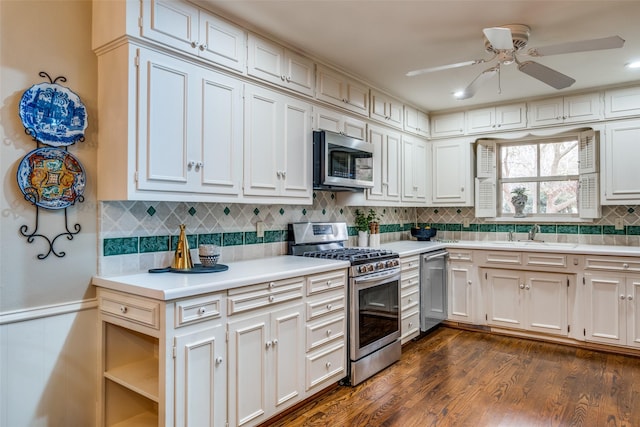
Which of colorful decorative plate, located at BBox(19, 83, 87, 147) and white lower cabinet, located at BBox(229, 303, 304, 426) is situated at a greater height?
colorful decorative plate, located at BBox(19, 83, 87, 147)

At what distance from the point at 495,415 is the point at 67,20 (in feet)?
10.9

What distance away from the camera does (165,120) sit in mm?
2150

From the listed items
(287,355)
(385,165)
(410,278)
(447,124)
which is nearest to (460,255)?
(410,278)

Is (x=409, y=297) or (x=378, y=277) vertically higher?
(x=378, y=277)

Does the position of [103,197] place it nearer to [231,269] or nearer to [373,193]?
[231,269]

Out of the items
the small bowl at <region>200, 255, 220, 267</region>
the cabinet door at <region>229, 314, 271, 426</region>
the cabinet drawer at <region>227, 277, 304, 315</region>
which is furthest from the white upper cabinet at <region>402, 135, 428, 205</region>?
the cabinet door at <region>229, 314, 271, 426</region>

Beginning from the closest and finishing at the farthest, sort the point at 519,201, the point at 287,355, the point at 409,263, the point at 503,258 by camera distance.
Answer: the point at 287,355 < the point at 409,263 < the point at 503,258 < the point at 519,201

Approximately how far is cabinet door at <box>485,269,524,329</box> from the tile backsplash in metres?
0.79

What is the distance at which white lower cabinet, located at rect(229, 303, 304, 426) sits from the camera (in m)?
2.11

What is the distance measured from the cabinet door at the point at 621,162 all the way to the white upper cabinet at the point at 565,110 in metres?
0.22

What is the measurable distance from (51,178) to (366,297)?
7.07ft

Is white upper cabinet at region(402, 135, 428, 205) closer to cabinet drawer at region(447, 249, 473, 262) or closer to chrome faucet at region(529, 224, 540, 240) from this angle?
cabinet drawer at region(447, 249, 473, 262)

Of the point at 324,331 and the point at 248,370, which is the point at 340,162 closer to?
the point at 324,331

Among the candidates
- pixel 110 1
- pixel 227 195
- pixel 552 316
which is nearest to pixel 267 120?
pixel 227 195
